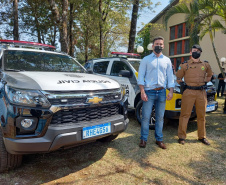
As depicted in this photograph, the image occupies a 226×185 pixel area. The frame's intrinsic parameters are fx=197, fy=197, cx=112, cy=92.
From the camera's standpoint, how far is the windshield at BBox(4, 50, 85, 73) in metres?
3.14

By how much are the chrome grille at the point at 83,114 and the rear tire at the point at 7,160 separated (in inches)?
27.8

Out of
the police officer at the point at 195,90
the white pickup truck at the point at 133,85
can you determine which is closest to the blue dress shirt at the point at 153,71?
the police officer at the point at 195,90

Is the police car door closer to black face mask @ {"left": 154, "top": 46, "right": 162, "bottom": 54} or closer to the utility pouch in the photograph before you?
the utility pouch

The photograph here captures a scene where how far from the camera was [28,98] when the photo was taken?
2.22 meters

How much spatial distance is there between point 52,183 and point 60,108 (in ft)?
3.14

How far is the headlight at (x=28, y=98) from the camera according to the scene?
2195 millimetres

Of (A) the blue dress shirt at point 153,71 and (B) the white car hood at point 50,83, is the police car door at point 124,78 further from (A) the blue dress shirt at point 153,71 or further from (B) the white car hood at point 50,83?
(B) the white car hood at point 50,83

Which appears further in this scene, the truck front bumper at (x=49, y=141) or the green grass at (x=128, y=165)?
the green grass at (x=128, y=165)

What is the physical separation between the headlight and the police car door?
2939 mm

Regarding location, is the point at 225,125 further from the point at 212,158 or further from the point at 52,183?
the point at 52,183

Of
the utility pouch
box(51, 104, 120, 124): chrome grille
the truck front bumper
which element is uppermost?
the utility pouch

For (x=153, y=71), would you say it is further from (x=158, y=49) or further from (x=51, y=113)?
(x=51, y=113)

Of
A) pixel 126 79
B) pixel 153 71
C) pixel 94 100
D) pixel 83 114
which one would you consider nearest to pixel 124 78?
pixel 126 79

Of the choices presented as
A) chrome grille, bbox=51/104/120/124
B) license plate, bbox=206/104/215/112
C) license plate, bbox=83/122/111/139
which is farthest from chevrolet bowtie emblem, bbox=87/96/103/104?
license plate, bbox=206/104/215/112
